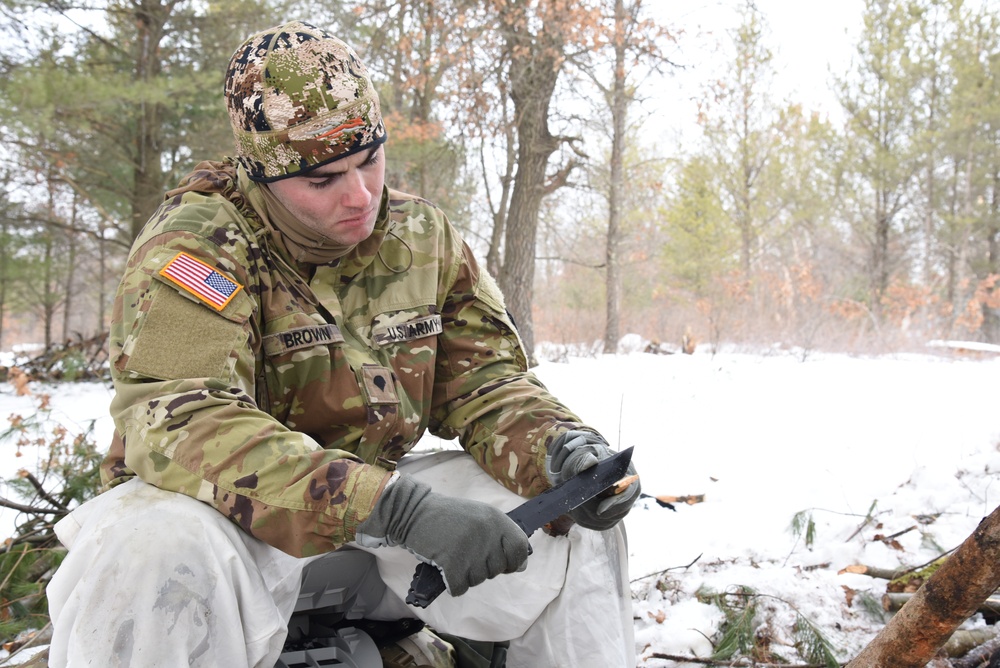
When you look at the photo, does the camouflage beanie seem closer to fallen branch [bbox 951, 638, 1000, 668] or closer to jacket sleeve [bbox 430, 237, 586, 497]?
jacket sleeve [bbox 430, 237, 586, 497]

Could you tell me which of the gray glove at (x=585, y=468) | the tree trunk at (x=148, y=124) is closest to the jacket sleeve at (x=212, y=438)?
the gray glove at (x=585, y=468)

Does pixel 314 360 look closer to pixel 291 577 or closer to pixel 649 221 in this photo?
pixel 291 577

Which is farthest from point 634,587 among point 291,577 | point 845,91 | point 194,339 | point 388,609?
point 845,91

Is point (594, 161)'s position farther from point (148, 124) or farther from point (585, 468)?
point (585, 468)

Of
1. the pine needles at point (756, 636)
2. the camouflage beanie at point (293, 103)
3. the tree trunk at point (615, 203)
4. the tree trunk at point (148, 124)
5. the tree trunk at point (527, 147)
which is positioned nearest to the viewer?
the camouflage beanie at point (293, 103)

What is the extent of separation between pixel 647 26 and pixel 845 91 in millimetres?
13171

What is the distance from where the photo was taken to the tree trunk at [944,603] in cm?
129

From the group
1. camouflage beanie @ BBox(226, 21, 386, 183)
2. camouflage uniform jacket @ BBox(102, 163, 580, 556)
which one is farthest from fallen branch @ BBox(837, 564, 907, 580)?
camouflage beanie @ BBox(226, 21, 386, 183)

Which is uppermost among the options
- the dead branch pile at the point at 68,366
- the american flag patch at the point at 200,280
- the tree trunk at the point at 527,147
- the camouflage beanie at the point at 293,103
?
the tree trunk at the point at 527,147

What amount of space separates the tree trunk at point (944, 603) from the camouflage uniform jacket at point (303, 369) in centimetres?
80

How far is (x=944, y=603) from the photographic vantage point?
1355 millimetres

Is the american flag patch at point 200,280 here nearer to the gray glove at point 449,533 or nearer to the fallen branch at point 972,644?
the gray glove at point 449,533

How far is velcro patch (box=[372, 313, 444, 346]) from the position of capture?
6.18ft

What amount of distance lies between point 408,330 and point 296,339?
1.03 feet
